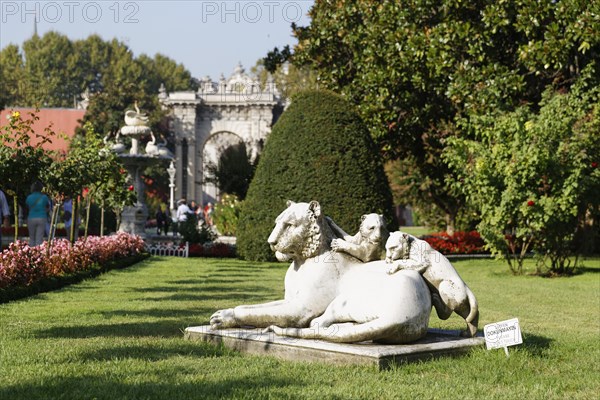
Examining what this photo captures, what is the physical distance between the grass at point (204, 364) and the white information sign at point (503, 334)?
0.32ft

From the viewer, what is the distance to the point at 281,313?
20.0 feet

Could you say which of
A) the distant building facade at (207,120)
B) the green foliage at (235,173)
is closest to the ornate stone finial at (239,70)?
the distant building facade at (207,120)

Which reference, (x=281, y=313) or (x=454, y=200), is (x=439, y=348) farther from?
(x=454, y=200)

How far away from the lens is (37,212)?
15930mm

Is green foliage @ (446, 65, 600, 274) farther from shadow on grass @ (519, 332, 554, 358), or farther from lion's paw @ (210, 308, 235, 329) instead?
lion's paw @ (210, 308, 235, 329)

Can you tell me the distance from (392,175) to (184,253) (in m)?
13.4

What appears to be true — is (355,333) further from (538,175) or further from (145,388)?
(538,175)

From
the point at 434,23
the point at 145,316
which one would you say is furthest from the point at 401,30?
Result: the point at 145,316

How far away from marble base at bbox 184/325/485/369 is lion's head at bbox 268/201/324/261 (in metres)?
0.67

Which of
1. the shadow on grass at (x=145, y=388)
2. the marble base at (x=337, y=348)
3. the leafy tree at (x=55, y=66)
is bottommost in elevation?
the shadow on grass at (x=145, y=388)

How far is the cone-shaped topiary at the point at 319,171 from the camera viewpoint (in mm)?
17781

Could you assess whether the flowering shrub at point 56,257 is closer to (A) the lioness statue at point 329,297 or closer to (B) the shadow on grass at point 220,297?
(B) the shadow on grass at point 220,297

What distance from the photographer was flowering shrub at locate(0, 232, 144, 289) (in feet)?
35.2

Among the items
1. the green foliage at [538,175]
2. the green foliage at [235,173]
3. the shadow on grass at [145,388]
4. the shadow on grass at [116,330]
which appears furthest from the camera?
the green foliage at [235,173]
